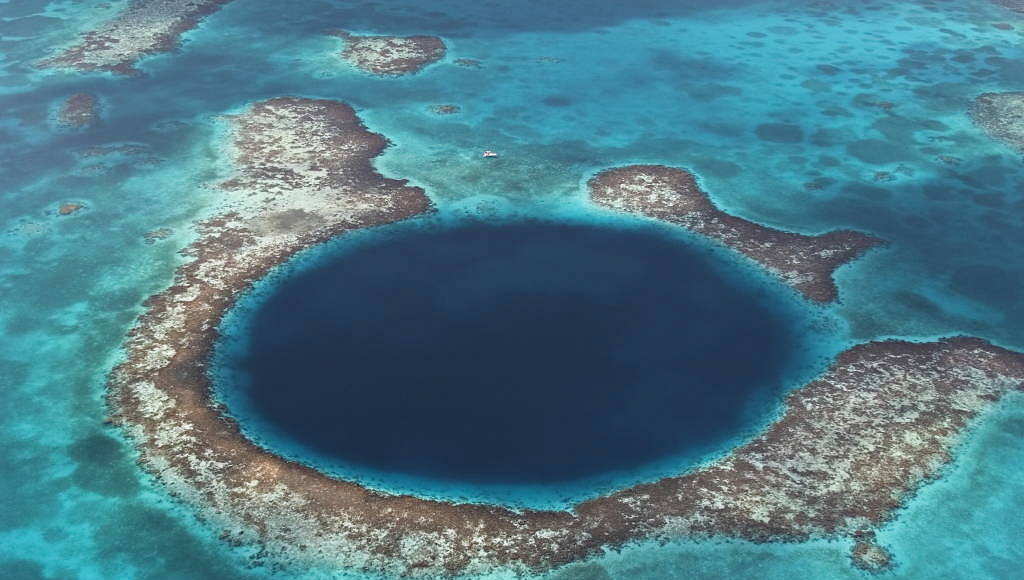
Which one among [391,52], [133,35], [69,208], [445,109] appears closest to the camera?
[69,208]

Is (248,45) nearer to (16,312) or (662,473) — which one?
(16,312)

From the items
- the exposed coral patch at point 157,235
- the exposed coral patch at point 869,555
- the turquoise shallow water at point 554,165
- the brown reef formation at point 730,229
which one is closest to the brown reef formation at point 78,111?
the turquoise shallow water at point 554,165

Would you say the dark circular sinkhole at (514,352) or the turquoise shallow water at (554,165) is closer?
the turquoise shallow water at (554,165)

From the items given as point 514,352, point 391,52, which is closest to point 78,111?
point 391,52

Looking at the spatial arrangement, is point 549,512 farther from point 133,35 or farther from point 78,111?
point 133,35

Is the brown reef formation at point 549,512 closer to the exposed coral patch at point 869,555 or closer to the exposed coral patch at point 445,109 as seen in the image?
the exposed coral patch at point 869,555
